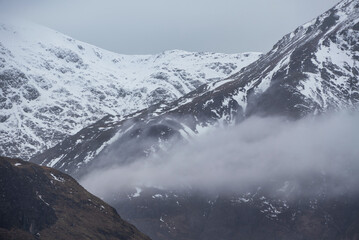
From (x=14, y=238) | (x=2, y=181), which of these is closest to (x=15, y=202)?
(x=2, y=181)

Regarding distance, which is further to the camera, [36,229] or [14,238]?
[36,229]

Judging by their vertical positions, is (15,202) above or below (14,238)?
above

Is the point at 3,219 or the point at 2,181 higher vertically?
the point at 2,181

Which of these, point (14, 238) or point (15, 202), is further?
point (15, 202)

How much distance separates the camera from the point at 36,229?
19275 cm

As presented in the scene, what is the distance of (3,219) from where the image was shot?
185 m

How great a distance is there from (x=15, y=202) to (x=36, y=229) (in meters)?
10.1

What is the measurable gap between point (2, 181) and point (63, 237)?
75.0 ft

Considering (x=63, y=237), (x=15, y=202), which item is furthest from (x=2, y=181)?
(x=63, y=237)

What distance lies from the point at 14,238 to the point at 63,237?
69.4 ft

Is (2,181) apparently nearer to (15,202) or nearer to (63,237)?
(15,202)

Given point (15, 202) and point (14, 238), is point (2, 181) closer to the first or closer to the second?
point (15, 202)

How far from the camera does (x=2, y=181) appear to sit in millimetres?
199125

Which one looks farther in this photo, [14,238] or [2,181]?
[2,181]
